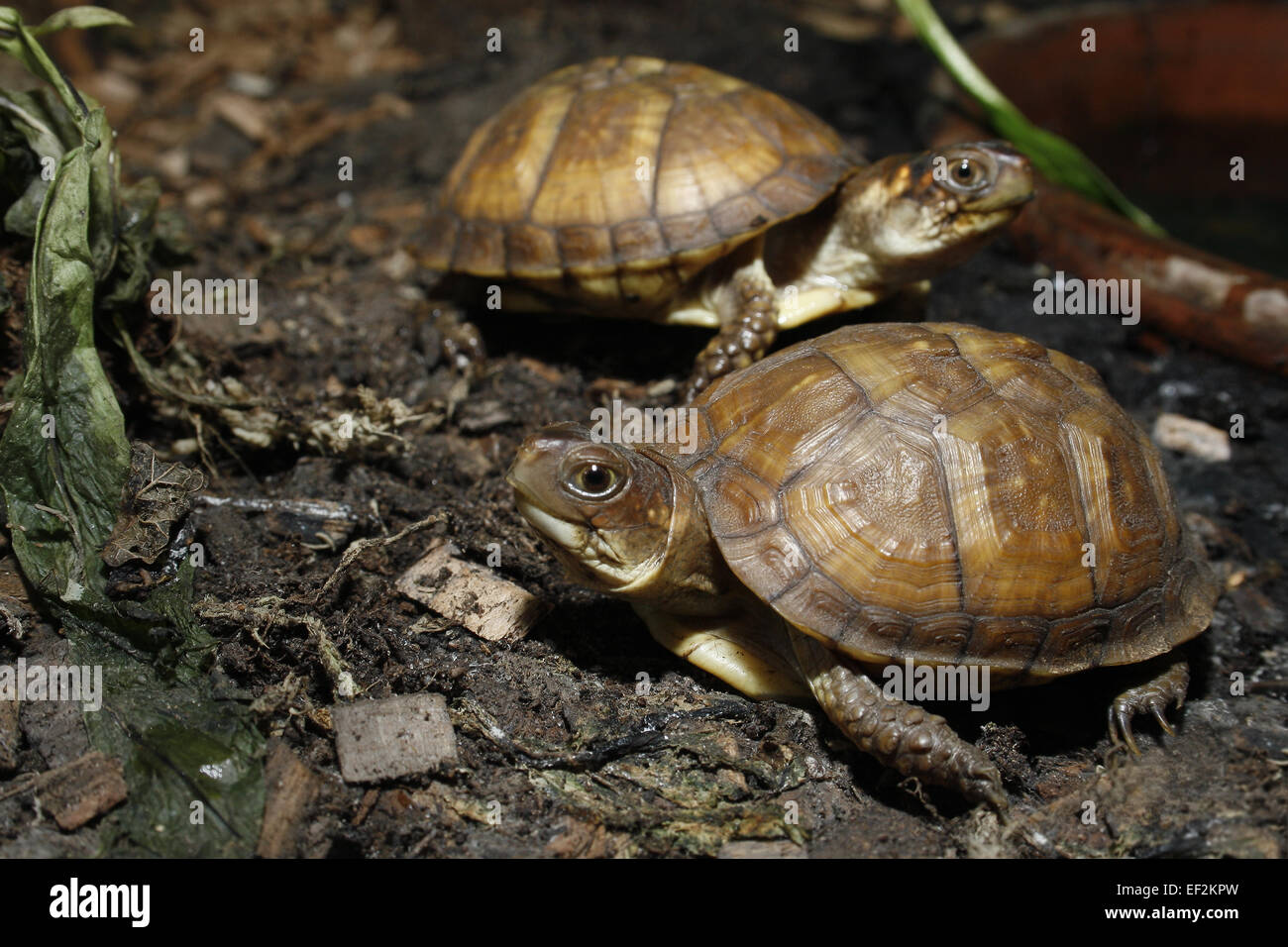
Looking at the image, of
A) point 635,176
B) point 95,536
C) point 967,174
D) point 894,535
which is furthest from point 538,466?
point 967,174

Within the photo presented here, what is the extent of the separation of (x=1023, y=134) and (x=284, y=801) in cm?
445

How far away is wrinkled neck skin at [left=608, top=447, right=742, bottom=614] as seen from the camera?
2.49m

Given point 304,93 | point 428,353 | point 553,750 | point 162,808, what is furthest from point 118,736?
point 304,93

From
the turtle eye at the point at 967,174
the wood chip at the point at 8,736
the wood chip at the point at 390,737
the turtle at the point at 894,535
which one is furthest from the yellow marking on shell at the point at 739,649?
the turtle eye at the point at 967,174

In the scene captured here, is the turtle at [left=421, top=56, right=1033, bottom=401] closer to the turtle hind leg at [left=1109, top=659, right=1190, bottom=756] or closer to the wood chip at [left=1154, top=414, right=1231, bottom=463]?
the wood chip at [left=1154, top=414, right=1231, bottom=463]

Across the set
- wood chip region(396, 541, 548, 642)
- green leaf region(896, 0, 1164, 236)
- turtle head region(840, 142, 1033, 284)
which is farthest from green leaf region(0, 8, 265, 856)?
green leaf region(896, 0, 1164, 236)

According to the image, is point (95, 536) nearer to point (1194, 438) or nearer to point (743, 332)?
point (743, 332)

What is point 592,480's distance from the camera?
7.66ft

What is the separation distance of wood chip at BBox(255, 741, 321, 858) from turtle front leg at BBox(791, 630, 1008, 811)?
1317 millimetres

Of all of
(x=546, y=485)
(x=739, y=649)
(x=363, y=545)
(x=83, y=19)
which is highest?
(x=83, y=19)

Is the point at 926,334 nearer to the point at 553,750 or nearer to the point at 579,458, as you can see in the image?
the point at 579,458

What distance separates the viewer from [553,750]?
2.51 m

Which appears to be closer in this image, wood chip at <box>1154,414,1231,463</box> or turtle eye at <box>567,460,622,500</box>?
turtle eye at <box>567,460,622,500</box>

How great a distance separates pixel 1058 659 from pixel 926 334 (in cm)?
98
